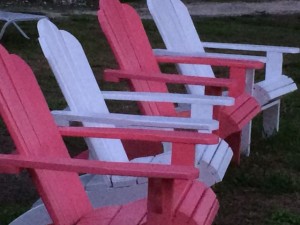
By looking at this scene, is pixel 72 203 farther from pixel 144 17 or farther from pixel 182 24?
pixel 144 17

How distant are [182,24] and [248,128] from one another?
1.13 m

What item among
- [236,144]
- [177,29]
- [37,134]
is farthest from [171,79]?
[37,134]

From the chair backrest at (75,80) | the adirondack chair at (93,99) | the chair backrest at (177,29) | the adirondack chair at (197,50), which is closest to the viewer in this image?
the adirondack chair at (93,99)

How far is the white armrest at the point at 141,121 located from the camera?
4.88 m

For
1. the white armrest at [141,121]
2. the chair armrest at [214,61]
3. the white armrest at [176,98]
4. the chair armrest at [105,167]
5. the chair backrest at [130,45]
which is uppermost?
the chair armrest at [105,167]

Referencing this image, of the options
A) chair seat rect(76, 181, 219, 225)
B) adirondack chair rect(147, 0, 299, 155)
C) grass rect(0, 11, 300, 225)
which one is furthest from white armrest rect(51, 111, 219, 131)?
adirondack chair rect(147, 0, 299, 155)

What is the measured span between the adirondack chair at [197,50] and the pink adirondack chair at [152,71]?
0.79ft

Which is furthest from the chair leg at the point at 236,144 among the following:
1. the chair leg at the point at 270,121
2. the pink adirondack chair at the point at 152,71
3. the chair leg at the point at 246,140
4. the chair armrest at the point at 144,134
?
the chair armrest at the point at 144,134

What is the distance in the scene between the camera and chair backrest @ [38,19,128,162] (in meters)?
5.26

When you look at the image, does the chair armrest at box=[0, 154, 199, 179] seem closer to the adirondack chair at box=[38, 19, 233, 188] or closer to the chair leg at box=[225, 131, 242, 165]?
the adirondack chair at box=[38, 19, 233, 188]

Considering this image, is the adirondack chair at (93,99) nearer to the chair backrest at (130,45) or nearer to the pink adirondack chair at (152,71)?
the pink adirondack chair at (152,71)

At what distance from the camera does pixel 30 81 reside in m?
4.84

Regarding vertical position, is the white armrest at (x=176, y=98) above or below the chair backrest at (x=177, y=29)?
above

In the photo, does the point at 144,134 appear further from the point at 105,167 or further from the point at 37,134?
the point at 105,167
